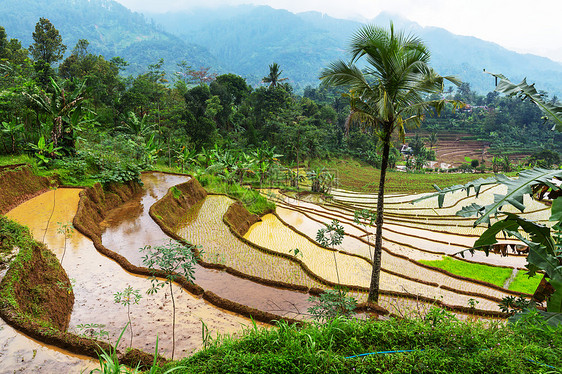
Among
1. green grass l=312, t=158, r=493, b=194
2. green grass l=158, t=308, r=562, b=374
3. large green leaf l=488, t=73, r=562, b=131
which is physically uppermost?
large green leaf l=488, t=73, r=562, b=131

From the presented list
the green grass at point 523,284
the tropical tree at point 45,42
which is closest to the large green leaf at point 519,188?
the green grass at point 523,284

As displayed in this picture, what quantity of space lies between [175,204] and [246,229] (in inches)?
113

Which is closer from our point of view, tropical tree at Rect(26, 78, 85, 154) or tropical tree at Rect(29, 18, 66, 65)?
tropical tree at Rect(26, 78, 85, 154)

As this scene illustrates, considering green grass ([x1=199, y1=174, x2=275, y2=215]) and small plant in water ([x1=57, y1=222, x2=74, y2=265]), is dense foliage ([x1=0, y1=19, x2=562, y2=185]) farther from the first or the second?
small plant in water ([x1=57, y1=222, x2=74, y2=265])

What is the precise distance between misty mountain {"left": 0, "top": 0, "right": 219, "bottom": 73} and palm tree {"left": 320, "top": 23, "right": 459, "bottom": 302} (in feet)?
350

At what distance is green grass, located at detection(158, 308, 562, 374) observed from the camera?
7.91ft

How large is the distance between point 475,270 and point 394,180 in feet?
63.4

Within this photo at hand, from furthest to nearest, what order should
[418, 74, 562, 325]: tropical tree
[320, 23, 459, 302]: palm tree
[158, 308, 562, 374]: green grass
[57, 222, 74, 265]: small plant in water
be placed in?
[57, 222, 74, 265]: small plant in water
[320, 23, 459, 302]: palm tree
[418, 74, 562, 325]: tropical tree
[158, 308, 562, 374]: green grass

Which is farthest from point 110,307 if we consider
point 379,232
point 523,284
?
point 523,284

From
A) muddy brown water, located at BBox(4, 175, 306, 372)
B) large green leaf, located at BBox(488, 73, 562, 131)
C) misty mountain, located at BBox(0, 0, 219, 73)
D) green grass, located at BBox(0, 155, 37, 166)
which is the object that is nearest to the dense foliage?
green grass, located at BBox(0, 155, 37, 166)

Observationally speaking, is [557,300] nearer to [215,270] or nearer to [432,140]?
[215,270]

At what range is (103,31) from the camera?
140 meters

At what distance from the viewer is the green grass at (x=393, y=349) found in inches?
95.0

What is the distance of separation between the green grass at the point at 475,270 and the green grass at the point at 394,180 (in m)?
12.9
